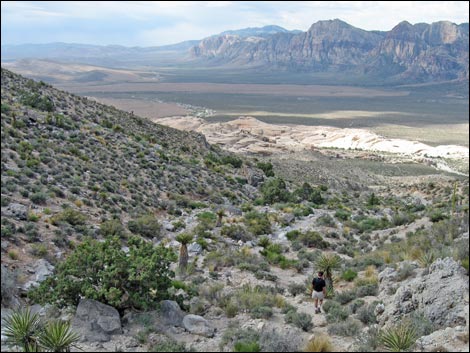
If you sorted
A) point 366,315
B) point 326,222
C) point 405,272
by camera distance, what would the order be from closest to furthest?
point 366,315
point 405,272
point 326,222

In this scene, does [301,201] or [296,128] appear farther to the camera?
[296,128]

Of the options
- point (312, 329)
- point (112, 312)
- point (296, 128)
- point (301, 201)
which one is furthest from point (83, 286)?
point (296, 128)

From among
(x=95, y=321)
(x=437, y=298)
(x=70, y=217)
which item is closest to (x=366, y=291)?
(x=437, y=298)

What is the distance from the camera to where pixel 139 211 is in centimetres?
2073

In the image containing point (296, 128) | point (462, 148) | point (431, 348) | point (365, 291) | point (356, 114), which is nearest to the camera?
point (431, 348)

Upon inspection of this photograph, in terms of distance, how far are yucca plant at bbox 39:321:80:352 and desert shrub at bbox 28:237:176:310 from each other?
4.07ft

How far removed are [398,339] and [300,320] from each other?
7.81 feet

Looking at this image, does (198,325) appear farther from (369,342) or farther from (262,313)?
(369,342)

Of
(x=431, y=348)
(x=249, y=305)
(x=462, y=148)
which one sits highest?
Result: (x=431, y=348)

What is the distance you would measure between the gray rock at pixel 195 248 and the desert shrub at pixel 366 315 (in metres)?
7.75

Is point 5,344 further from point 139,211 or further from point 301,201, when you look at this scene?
point 301,201

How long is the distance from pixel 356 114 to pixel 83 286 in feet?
467

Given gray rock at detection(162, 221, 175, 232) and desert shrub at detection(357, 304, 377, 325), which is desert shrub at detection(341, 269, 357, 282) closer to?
desert shrub at detection(357, 304, 377, 325)

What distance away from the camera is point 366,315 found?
9.96m
